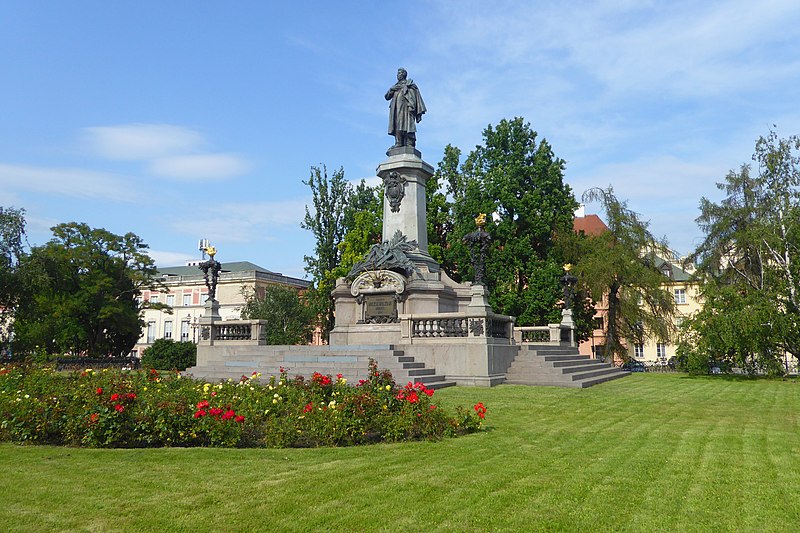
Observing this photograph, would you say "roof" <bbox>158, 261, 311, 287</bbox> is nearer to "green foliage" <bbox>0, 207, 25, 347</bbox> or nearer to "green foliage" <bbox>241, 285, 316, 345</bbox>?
"green foliage" <bbox>241, 285, 316, 345</bbox>

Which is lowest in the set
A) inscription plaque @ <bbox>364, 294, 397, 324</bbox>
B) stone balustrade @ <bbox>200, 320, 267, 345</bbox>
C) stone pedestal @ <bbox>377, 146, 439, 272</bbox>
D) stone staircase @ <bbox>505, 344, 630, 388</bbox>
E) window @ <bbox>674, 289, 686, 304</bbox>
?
stone staircase @ <bbox>505, 344, 630, 388</bbox>

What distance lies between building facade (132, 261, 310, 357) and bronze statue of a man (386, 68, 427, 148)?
158 feet

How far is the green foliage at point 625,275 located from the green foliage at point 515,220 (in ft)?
7.12

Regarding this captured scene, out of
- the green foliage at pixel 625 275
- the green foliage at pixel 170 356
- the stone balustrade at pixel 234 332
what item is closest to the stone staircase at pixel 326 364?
the stone balustrade at pixel 234 332

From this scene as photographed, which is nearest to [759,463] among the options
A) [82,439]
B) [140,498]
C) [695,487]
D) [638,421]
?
[695,487]

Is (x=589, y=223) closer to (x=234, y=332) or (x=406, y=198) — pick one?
(x=406, y=198)

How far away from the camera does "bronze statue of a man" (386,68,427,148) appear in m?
26.5

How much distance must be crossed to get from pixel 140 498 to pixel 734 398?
16802 mm

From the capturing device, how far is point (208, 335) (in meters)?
26.2

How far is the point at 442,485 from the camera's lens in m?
6.77

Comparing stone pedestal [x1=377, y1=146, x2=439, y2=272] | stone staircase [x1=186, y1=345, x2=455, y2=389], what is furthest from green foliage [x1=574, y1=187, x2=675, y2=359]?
stone staircase [x1=186, y1=345, x2=455, y2=389]

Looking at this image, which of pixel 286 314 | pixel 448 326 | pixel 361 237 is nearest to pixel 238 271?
pixel 286 314

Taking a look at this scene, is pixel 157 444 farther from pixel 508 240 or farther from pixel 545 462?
pixel 508 240

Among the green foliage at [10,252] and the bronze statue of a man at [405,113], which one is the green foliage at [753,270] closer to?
the bronze statue of a man at [405,113]
